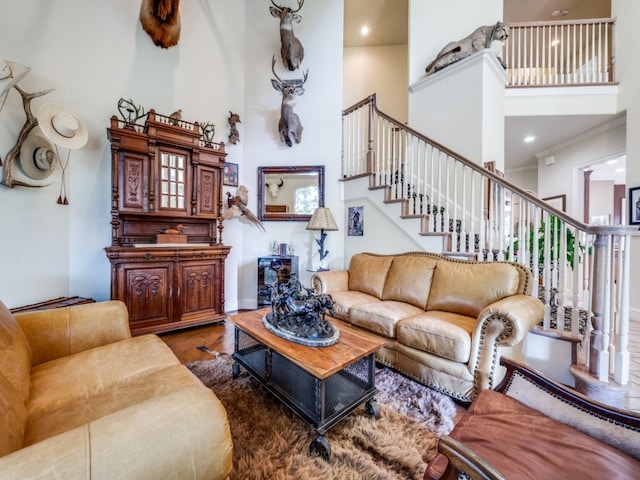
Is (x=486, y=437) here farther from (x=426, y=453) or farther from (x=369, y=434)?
(x=369, y=434)

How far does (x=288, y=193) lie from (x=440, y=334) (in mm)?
2969

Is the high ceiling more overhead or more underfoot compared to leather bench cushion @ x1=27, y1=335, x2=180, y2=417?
more overhead

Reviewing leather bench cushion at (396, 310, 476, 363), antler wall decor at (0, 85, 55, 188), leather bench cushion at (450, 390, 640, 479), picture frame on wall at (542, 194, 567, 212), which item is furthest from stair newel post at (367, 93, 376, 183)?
picture frame on wall at (542, 194, 567, 212)

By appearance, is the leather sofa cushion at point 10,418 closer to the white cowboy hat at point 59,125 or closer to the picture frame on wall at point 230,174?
the white cowboy hat at point 59,125

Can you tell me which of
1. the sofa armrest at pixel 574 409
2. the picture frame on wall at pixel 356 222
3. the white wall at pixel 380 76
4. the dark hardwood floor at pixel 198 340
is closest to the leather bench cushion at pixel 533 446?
the sofa armrest at pixel 574 409

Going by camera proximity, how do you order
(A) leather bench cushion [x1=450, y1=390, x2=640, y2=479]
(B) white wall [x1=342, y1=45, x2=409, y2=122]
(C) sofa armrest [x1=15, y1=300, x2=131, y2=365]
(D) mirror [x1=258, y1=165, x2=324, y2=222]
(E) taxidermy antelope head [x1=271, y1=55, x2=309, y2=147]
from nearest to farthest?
(A) leather bench cushion [x1=450, y1=390, x2=640, y2=479] → (C) sofa armrest [x1=15, y1=300, x2=131, y2=365] → (E) taxidermy antelope head [x1=271, y1=55, x2=309, y2=147] → (D) mirror [x1=258, y1=165, x2=324, y2=222] → (B) white wall [x1=342, y1=45, x2=409, y2=122]

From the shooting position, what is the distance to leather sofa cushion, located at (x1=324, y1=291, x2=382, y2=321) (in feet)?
8.35

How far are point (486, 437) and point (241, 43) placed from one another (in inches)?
209

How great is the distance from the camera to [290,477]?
4.02 feet

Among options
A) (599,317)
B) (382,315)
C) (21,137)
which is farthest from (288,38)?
(599,317)

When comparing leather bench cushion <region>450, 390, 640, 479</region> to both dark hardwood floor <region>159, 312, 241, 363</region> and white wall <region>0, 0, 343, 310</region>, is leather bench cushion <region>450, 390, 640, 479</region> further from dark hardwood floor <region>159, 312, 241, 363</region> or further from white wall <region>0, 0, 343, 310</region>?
white wall <region>0, 0, 343, 310</region>

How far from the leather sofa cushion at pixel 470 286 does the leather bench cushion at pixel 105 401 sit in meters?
2.02

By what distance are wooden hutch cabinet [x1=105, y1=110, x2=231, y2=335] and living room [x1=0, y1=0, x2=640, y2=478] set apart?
0.37 meters

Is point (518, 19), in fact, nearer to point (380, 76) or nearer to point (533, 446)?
point (380, 76)
